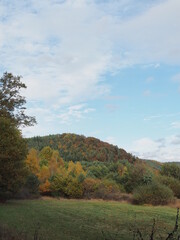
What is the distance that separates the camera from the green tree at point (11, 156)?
2636 centimetres

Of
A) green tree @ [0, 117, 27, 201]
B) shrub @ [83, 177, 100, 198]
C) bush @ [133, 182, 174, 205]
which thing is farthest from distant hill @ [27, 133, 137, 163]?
green tree @ [0, 117, 27, 201]

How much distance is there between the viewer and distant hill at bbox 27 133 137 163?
105 metres

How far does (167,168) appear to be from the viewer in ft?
176

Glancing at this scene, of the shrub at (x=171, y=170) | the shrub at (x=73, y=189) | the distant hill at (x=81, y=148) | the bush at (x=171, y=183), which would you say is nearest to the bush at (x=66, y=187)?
the shrub at (x=73, y=189)

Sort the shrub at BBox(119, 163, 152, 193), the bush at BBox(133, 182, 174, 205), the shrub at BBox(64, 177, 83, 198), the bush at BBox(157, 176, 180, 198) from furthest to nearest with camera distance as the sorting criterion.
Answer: the shrub at BBox(64, 177, 83, 198) → the shrub at BBox(119, 163, 152, 193) → the bush at BBox(157, 176, 180, 198) → the bush at BBox(133, 182, 174, 205)

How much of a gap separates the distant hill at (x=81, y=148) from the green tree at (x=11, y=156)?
75.1 m

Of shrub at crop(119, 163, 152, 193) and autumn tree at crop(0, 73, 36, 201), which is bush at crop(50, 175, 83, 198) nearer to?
shrub at crop(119, 163, 152, 193)

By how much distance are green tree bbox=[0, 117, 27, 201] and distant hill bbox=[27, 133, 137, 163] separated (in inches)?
2956

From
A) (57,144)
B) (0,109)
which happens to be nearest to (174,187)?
(0,109)

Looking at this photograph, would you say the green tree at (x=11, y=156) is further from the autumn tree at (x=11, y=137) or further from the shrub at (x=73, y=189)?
the shrub at (x=73, y=189)

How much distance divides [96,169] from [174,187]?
74.7ft

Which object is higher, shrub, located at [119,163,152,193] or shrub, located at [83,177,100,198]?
shrub, located at [119,163,152,193]

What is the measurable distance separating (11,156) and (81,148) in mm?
86517

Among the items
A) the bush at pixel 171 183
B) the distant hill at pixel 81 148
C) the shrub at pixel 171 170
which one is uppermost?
the distant hill at pixel 81 148
